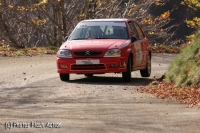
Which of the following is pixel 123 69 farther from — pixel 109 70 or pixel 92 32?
pixel 92 32

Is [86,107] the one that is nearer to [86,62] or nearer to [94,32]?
[86,62]

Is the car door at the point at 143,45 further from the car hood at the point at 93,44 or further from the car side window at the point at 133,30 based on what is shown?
the car hood at the point at 93,44

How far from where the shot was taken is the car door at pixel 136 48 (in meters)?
18.7

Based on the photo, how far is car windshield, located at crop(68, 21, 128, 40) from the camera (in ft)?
62.5

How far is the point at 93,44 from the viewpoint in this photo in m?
18.1

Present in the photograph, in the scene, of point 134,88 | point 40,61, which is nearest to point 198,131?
point 134,88

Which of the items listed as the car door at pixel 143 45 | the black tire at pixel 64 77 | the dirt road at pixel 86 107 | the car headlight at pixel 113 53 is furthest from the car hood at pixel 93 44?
the car door at pixel 143 45

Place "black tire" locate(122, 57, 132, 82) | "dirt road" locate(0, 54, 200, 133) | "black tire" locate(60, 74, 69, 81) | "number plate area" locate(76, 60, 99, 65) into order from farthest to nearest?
1. "black tire" locate(60, 74, 69, 81)
2. "black tire" locate(122, 57, 132, 82)
3. "number plate area" locate(76, 60, 99, 65)
4. "dirt road" locate(0, 54, 200, 133)

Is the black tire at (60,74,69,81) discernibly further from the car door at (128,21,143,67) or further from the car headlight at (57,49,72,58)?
the car door at (128,21,143,67)

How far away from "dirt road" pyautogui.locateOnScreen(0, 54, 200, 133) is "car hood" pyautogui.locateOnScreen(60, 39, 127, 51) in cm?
85

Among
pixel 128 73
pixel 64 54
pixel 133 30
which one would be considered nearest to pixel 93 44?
pixel 64 54

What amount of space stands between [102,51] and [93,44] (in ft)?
1.37

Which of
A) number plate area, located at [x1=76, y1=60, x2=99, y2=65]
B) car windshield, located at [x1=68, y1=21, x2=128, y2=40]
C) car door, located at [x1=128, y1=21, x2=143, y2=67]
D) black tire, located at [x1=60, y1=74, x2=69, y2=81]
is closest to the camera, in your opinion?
number plate area, located at [x1=76, y1=60, x2=99, y2=65]

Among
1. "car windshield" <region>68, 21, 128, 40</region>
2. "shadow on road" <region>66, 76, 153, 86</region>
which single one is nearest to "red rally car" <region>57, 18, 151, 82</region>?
"car windshield" <region>68, 21, 128, 40</region>
